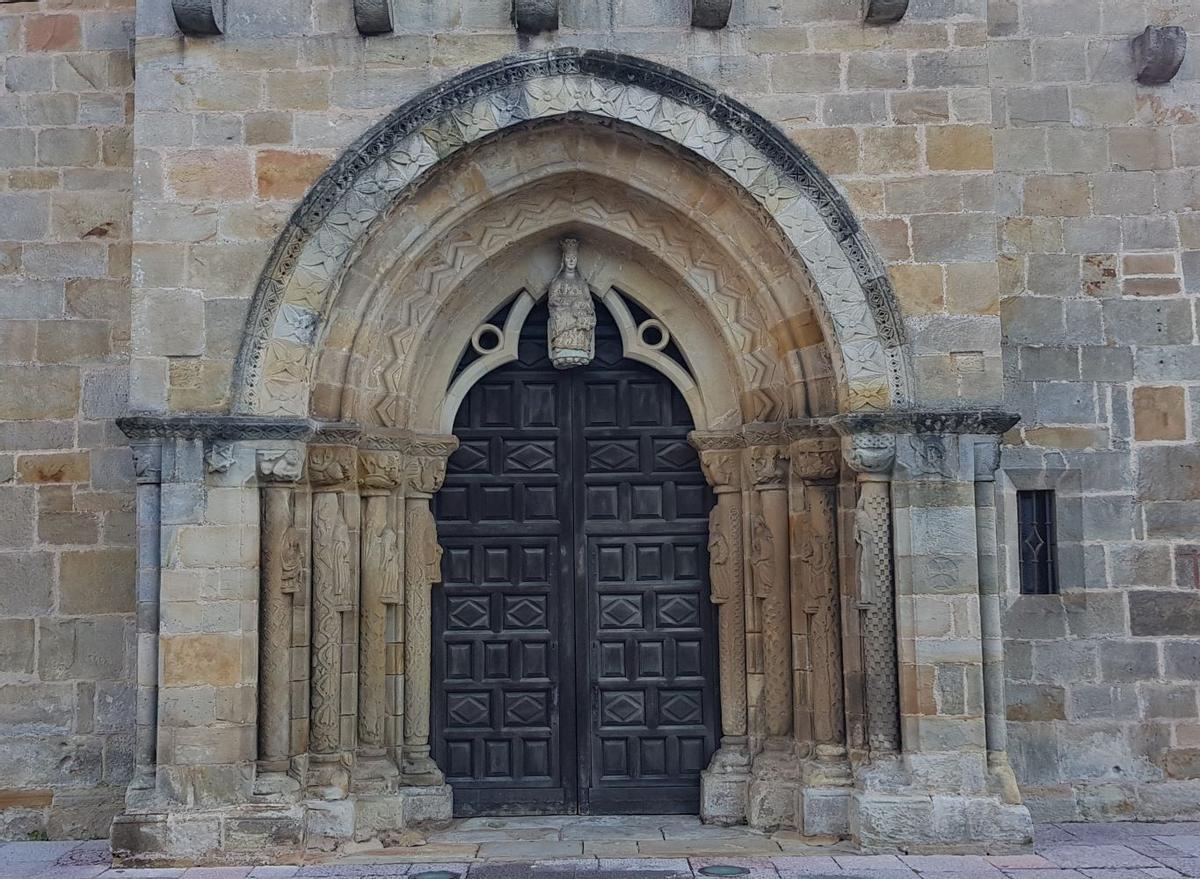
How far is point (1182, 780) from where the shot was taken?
7172 mm

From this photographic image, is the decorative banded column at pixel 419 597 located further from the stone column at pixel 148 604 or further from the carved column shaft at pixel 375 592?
the stone column at pixel 148 604

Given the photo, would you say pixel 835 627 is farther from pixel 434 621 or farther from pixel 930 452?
pixel 434 621

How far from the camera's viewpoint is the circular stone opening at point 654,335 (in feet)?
24.4

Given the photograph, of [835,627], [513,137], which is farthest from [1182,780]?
[513,137]

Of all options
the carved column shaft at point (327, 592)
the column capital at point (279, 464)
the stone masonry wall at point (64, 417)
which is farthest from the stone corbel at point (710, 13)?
the stone masonry wall at point (64, 417)

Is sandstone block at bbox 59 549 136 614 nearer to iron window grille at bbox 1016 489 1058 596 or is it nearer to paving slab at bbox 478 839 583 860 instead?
→ paving slab at bbox 478 839 583 860

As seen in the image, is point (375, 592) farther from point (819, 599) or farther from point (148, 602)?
point (819, 599)

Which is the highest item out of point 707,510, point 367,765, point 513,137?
point 513,137

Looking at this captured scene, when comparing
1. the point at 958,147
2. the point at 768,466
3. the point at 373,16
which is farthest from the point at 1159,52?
the point at 373,16

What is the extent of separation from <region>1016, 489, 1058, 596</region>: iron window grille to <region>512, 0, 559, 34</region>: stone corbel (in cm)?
390

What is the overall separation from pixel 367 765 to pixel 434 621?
3.04 ft

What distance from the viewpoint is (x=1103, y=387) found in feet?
24.1

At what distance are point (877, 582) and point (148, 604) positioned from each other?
3.86 m

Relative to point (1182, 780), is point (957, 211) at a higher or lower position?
higher
